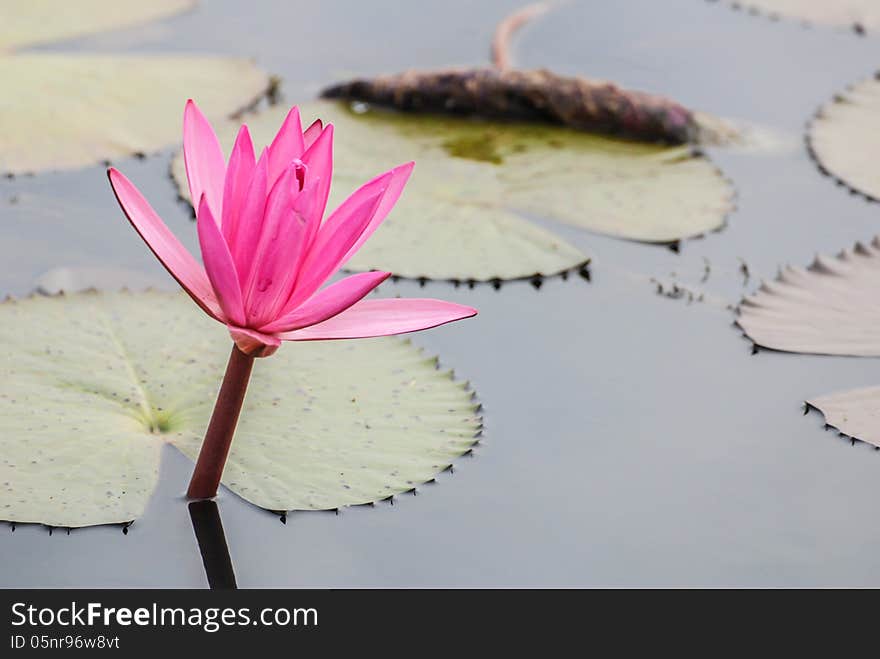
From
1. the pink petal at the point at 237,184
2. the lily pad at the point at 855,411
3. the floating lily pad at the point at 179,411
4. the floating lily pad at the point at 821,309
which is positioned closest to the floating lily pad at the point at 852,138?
the floating lily pad at the point at 821,309

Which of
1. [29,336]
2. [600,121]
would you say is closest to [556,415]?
[29,336]

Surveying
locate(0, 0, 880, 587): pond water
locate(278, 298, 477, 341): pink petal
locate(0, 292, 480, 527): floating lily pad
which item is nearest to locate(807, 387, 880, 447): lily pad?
locate(0, 0, 880, 587): pond water

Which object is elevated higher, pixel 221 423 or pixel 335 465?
pixel 221 423

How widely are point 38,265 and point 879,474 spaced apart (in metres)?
1.51

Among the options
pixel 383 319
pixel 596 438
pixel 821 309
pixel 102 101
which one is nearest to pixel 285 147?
pixel 383 319

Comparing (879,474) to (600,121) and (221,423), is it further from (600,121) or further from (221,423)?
(600,121)

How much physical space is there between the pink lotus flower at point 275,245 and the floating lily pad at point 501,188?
76 cm

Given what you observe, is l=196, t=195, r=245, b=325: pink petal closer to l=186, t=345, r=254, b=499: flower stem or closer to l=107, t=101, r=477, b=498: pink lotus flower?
l=107, t=101, r=477, b=498: pink lotus flower

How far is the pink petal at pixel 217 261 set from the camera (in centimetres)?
133

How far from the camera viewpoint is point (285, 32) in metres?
3.33

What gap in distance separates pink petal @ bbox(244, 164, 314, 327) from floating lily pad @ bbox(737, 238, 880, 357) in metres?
1.08

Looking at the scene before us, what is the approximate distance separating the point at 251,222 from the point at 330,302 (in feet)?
0.44

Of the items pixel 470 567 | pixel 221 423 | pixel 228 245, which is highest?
pixel 228 245

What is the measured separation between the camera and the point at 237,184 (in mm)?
1452
